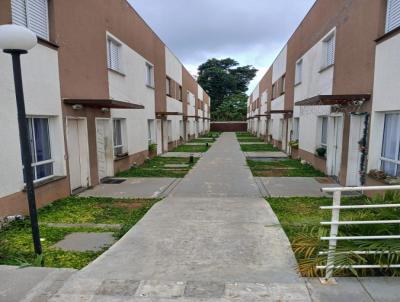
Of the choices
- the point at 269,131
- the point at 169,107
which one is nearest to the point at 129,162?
the point at 169,107

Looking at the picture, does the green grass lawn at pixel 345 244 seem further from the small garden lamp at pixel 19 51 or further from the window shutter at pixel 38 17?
the window shutter at pixel 38 17

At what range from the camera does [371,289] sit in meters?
3.40

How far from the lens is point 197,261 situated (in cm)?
421

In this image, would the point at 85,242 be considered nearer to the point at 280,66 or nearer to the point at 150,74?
the point at 150,74

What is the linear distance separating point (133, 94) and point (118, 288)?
10.9 m

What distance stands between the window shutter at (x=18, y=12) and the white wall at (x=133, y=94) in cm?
427

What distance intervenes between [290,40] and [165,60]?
782 cm

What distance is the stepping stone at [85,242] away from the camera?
494 centimetres

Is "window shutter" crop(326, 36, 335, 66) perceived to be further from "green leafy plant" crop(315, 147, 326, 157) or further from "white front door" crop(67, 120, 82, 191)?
"white front door" crop(67, 120, 82, 191)

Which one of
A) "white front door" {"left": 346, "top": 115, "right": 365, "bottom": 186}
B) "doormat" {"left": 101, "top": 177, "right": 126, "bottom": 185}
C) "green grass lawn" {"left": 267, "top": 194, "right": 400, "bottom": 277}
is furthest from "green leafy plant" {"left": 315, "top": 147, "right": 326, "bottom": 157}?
"doormat" {"left": 101, "top": 177, "right": 126, "bottom": 185}

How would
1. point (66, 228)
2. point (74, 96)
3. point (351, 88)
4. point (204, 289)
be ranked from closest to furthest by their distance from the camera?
point (204, 289) → point (66, 228) → point (74, 96) → point (351, 88)

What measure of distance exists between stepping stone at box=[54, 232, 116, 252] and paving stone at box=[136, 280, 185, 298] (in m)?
1.64

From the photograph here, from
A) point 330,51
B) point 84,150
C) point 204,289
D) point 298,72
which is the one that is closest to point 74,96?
point 84,150

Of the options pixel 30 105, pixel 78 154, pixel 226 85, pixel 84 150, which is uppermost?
pixel 226 85
